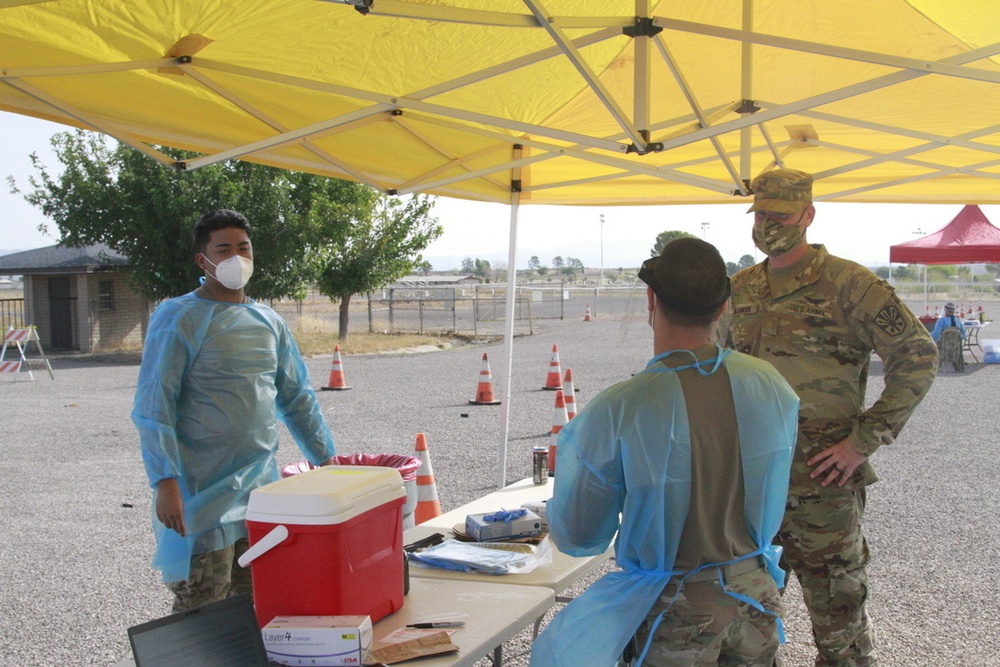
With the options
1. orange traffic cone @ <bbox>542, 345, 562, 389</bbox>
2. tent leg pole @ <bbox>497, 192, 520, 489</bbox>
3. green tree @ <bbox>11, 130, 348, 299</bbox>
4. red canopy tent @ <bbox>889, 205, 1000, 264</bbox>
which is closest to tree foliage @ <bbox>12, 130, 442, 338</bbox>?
green tree @ <bbox>11, 130, 348, 299</bbox>

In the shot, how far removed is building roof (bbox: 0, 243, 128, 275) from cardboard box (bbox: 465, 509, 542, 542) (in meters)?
23.4

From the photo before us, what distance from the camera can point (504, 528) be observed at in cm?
342

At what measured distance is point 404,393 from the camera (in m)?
14.8

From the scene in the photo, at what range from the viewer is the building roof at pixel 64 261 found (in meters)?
25.5

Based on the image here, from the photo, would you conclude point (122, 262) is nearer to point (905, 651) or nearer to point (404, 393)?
point (404, 393)

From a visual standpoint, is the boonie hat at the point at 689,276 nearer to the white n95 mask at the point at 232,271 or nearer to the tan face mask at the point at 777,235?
Answer: the tan face mask at the point at 777,235

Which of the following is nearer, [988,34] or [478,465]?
[988,34]

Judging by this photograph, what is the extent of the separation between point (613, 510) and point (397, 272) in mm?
25702

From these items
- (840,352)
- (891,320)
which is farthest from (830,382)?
(891,320)

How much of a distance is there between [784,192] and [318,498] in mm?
2106

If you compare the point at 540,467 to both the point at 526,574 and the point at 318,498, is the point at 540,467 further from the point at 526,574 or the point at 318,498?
the point at 318,498

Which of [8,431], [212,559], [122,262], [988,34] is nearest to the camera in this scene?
[212,559]

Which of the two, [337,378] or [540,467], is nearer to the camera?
[540,467]

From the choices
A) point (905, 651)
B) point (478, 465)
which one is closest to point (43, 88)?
point (905, 651)
